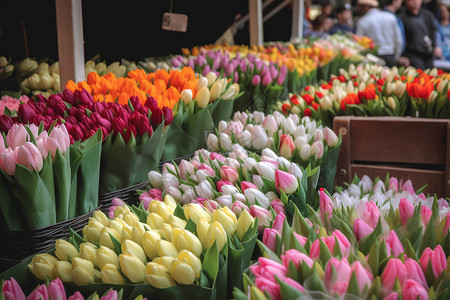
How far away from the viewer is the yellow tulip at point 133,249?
899 mm

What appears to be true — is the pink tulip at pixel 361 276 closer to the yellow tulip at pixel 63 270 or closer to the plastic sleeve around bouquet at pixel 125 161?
the yellow tulip at pixel 63 270

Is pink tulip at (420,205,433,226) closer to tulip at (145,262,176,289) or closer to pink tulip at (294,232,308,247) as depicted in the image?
pink tulip at (294,232,308,247)

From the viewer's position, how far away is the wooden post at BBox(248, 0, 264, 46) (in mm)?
3789

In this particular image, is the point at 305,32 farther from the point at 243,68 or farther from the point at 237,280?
the point at 237,280

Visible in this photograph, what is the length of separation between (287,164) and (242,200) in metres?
0.20

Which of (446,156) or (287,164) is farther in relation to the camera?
(446,156)

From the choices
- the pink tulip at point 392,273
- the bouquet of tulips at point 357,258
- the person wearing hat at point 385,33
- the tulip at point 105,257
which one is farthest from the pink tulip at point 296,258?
the person wearing hat at point 385,33

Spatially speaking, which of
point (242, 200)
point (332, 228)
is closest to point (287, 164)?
point (242, 200)

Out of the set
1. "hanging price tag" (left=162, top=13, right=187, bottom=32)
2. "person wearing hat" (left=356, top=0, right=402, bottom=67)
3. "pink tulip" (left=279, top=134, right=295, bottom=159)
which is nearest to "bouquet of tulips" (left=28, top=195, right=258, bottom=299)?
"pink tulip" (left=279, top=134, right=295, bottom=159)

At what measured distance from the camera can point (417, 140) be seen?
194 cm

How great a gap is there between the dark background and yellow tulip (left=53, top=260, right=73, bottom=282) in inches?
54.9

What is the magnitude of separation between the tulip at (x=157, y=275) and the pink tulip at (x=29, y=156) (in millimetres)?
426

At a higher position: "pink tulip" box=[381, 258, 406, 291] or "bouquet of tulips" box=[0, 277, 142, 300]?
"pink tulip" box=[381, 258, 406, 291]

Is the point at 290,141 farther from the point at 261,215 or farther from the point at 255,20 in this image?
the point at 255,20
